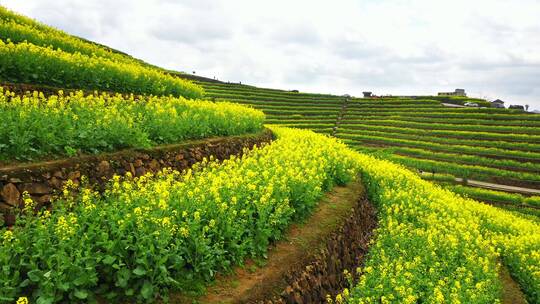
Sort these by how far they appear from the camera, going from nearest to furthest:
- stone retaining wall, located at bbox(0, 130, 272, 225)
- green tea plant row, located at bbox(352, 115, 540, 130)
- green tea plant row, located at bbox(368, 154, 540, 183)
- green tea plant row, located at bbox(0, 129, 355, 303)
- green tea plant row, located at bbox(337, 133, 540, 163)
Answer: green tea plant row, located at bbox(0, 129, 355, 303) < stone retaining wall, located at bbox(0, 130, 272, 225) < green tea plant row, located at bbox(368, 154, 540, 183) < green tea plant row, located at bbox(337, 133, 540, 163) < green tea plant row, located at bbox(352, 115, 540, 130)

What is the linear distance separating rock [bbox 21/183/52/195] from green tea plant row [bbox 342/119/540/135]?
168 ft

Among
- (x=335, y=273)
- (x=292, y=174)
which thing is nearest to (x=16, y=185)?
(x=292, y=174)

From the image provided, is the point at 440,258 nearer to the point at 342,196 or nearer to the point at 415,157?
the point at 342,196

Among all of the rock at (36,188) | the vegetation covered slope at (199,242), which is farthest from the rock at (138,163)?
the rock at (36,188)

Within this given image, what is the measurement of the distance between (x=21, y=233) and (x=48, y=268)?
Result: 2.08 ft

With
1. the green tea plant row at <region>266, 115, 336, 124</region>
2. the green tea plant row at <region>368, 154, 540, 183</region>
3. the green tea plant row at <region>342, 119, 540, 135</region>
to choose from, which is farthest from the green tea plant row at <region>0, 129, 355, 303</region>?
the green tea plant row at <region>342, 119, 540, 135</region>

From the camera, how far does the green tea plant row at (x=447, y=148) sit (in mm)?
42556

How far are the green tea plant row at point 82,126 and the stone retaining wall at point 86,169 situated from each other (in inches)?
14.3

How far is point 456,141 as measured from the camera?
48281 millimetres

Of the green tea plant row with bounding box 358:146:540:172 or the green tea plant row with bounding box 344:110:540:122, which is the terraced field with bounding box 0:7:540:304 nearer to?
the green tea plant row with bounding box 358:146:540:172

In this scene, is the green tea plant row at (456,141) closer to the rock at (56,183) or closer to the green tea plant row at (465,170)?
the green tea plant row at (465,170)

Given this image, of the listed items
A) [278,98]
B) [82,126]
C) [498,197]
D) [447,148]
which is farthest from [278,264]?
[278,98]

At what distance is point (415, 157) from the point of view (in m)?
44.4

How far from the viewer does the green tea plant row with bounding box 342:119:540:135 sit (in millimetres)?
49781
